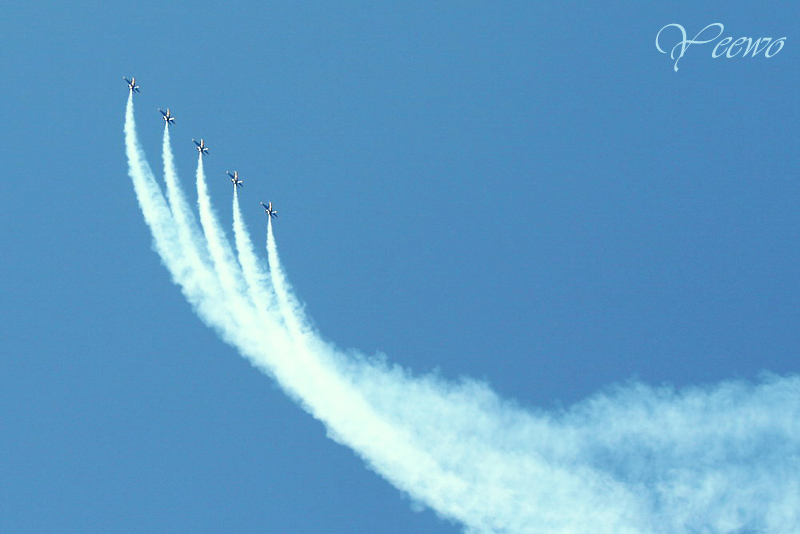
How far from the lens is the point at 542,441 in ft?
289

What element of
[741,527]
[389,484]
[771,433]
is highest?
[771,433]

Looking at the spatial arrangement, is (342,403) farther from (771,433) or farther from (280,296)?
(771,433)

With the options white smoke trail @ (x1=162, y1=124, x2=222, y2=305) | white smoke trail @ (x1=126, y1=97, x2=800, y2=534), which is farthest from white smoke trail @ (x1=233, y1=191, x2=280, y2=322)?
white smoke trail @ (x1=162, y1=124, x2=222, y2=305)

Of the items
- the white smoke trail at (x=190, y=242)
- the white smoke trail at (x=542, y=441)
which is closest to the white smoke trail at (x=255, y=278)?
the white smoke trail at (x=542, y=441)

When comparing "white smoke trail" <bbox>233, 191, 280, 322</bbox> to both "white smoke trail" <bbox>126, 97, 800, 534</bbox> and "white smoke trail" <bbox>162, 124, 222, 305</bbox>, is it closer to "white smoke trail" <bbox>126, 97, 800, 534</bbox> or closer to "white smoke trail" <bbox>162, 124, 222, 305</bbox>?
"white smoke trail" <bbox>126, 97, 800, 534</bbox>

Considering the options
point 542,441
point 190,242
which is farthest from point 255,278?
point 542,441

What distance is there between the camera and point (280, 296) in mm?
91812

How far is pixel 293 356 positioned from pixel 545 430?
1829 centimetres

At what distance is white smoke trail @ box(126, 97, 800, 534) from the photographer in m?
85.7

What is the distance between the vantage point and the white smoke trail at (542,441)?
281 ft

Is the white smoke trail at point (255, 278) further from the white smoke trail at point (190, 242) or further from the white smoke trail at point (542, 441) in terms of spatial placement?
the white smoke trail at point (190, 242)

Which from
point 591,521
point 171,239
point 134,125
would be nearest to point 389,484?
point 591,521

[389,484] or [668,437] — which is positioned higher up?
→ [668,437]

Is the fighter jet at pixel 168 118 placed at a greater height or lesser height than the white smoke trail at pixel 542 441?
greater
